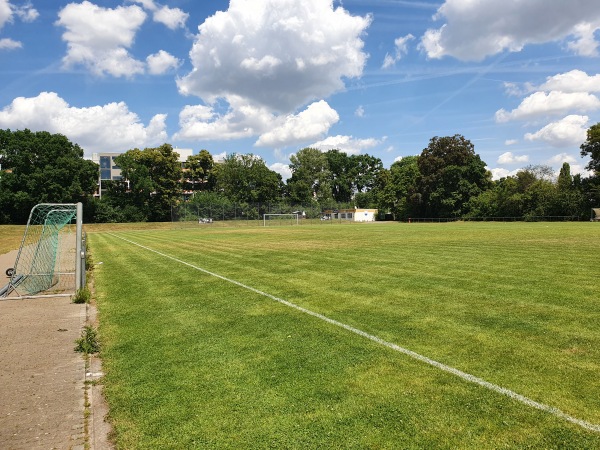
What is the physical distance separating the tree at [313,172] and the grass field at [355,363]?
329 feet

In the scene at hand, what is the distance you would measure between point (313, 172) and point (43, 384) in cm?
10972

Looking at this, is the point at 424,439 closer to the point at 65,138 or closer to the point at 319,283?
the point at 319,283

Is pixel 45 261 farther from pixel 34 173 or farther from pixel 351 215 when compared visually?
pixel 351 215

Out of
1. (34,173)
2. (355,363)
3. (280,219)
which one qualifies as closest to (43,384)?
(355,363)

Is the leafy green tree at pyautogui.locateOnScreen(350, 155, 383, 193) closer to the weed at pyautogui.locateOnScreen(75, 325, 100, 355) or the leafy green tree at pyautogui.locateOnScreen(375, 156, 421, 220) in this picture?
the leafy green tree at pyautogui.locateOnScreen(375, 156, 421, 220)

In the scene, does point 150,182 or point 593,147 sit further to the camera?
point 150,182

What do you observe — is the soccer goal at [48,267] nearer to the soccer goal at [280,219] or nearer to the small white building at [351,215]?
the soccer goal at [280,219]

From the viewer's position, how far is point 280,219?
226 ft

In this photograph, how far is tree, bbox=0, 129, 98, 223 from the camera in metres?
59.4

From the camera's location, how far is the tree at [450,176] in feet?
244

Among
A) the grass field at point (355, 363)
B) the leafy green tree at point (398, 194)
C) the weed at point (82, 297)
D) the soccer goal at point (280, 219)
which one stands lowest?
the weed at point (82, 297)

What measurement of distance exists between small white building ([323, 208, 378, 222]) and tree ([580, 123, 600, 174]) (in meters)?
42.0

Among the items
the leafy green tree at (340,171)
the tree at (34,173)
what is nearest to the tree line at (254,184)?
the tree at (34,173)

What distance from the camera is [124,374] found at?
15.9 ft
